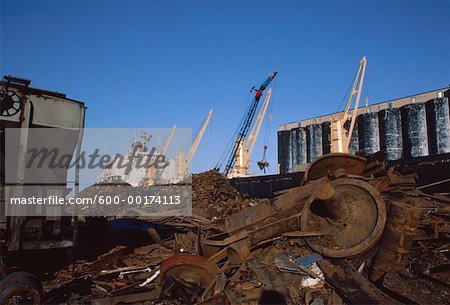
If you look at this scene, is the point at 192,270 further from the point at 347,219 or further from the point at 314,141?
the point at 314,141

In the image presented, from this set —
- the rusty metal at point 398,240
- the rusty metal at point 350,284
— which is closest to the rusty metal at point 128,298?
the rusty metal at point 350,284

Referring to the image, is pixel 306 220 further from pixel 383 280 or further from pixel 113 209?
pixel 113 209

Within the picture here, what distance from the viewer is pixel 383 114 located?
100ft

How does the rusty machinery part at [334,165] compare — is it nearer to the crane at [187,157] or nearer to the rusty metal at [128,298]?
the rusty metal at [128,298]

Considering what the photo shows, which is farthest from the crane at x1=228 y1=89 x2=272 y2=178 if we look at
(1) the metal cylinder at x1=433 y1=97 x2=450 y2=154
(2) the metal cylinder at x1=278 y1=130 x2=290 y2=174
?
(1) the metal cylinder at x1=433 y1=97 x2=450 y2=154

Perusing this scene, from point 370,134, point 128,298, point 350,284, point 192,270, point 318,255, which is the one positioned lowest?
point 128,298

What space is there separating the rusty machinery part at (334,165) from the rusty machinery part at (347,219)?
1.05m

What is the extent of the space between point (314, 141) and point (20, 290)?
34729 mm

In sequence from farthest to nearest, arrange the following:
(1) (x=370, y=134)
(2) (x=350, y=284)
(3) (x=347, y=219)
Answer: (1) (x=370, y=134), (3) (x=347, y=219), (2) (x=350, y=284)

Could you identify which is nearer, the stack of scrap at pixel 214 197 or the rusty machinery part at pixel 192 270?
the rusty machinery part at pixel 192 270

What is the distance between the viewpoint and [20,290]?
488 cm

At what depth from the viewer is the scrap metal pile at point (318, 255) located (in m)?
4.87

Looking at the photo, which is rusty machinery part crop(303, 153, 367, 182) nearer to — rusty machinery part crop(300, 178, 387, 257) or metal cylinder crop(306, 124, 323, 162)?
rusty machinery part crop(300, 178, 387, 257)

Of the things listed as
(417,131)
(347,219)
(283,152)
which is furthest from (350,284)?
(283,152)
